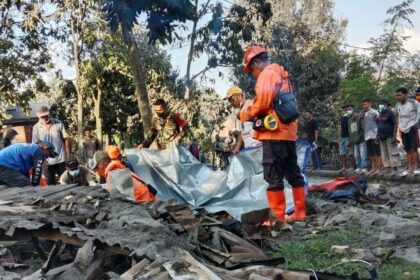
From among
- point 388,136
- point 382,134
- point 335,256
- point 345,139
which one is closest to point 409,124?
point 388,136

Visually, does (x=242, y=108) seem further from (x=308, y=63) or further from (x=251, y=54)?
(x=308, y=63)

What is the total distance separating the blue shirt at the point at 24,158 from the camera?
661cm

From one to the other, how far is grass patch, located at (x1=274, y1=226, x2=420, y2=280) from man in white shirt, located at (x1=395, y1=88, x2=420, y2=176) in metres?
5.77

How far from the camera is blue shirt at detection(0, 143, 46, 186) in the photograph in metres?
6.61

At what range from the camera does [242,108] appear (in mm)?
6598

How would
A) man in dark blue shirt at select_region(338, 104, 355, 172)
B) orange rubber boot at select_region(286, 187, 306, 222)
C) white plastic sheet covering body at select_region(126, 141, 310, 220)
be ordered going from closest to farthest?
orange rubber boot at select_region(286, 187, 306, 222)
white plastic sheet covering body at select_region(126, 141, 310, 220)
man in dark blue shirt at select_region(338, 104, 355, 172)

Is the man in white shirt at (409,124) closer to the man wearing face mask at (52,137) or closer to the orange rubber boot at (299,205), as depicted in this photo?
the orange rubber boot at (299,205)

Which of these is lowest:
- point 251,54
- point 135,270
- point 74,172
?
point 135,270

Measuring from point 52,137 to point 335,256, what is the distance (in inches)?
235

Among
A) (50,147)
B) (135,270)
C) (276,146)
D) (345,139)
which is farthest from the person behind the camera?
(345,139)

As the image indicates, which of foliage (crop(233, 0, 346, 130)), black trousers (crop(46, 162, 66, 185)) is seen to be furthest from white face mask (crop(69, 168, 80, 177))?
foliage (crop(233, 0, 346, 130))

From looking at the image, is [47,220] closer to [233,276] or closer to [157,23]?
[233,276]

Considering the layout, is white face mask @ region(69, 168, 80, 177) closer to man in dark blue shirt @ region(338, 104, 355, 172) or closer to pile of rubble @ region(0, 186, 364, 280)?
pile of rubble @ region(0, 186, 364, 280)

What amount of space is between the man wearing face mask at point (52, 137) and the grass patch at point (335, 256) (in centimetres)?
524
